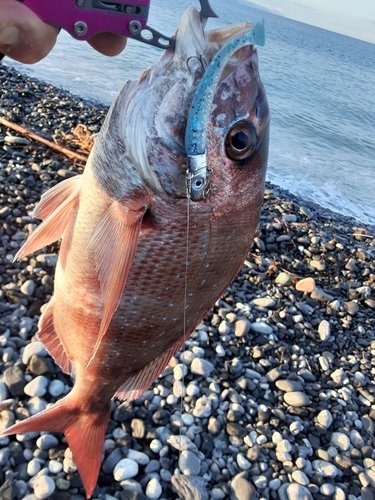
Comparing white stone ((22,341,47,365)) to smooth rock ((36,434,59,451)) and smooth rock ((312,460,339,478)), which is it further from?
smooth rock ((312,460,339,478))

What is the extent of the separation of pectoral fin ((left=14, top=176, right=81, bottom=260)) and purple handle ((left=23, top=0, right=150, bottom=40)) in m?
0.79

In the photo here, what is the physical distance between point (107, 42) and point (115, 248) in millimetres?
949

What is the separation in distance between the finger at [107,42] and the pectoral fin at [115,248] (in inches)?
28.7

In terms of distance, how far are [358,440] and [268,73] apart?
2647cm

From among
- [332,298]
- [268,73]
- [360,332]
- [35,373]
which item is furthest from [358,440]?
[268,73]

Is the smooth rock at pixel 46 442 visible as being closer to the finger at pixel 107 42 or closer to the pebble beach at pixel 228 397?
the pebble beach at pixel 228 397

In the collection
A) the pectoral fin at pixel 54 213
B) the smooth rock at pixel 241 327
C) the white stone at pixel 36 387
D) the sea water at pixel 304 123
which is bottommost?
the sea water at pixel 304 123

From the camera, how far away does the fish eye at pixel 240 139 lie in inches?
73.4

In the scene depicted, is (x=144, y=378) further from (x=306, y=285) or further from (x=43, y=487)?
(x=306, y=285)

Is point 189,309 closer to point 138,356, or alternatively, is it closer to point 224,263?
point 224,263

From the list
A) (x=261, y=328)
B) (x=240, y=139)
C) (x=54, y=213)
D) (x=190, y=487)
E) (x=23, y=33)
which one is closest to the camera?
(x=23, y=33)

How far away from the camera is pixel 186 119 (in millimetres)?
1811

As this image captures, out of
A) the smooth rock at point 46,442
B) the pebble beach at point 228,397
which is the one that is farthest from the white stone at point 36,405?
the smooth rock at point 46,442

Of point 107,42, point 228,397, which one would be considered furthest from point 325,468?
point 107,42
